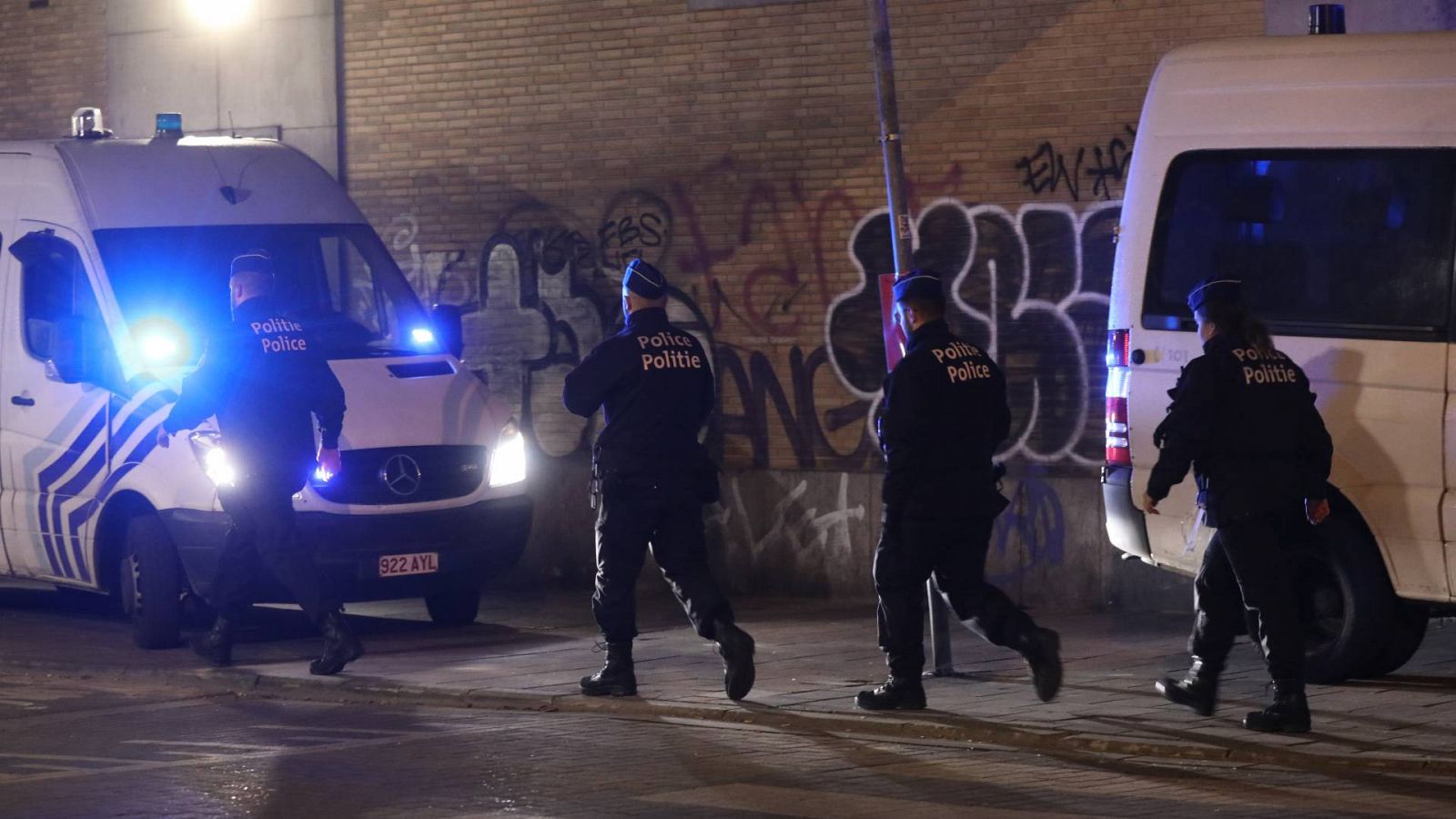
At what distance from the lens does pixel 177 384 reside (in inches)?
472

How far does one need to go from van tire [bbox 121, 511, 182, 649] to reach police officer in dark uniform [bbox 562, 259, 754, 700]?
3187 millimetres

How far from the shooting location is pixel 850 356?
14445 mm

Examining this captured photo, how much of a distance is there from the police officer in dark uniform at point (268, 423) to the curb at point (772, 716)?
1.18ft

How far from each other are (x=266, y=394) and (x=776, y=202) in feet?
15.8

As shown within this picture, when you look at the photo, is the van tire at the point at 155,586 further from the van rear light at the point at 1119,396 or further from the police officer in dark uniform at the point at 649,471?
the van rear light at the point at 1119,396

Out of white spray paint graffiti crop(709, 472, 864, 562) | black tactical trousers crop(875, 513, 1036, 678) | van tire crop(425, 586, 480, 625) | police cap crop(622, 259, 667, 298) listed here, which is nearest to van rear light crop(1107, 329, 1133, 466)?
black tactical trousers crop(875, 513, 1036, 678)

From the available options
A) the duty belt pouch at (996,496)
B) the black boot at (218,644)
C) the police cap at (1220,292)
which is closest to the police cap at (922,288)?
the duty belt pouch at (996,496)

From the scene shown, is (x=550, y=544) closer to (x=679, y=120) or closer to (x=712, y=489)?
(x=679, y=120)

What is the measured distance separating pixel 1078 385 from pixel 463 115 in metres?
5.07

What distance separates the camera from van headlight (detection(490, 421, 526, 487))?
1243 centimetres

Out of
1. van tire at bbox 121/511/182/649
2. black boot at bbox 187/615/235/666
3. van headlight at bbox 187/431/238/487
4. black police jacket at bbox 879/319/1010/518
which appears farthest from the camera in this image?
van tire at bbox 121/511/182/649

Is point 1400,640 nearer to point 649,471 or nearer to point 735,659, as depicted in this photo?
point 735,659

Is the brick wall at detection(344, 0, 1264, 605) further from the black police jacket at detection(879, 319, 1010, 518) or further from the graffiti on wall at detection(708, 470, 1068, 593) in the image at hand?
the black police jacket at detection(879, 319, 1010, 518)

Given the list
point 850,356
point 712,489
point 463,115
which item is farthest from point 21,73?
point 712,489
